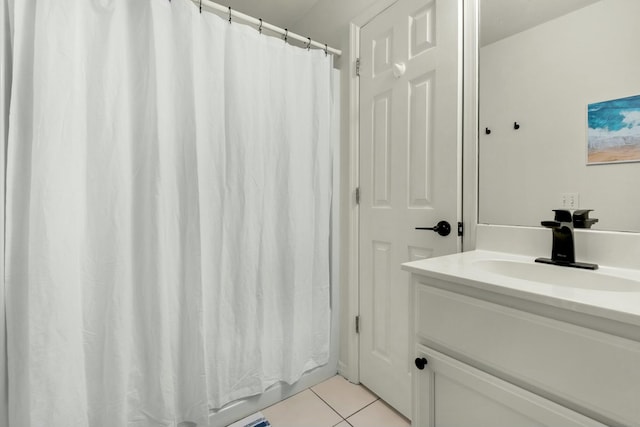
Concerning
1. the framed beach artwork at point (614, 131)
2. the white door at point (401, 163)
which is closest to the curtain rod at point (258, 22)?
the white door at point (401, 163)

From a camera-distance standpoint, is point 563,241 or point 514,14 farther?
point 514,14

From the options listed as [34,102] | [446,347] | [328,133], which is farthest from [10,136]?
[446,347]

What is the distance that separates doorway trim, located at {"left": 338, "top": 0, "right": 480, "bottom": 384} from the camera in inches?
45.8

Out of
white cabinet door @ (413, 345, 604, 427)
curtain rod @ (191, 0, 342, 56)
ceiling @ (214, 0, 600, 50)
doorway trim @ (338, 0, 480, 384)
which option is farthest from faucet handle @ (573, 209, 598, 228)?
curtain rod @ (191, 0, 342, 56)

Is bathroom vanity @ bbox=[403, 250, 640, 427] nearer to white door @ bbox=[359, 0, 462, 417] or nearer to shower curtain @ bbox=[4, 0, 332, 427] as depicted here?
white door @ bbox=[359, 0, 462, 417]

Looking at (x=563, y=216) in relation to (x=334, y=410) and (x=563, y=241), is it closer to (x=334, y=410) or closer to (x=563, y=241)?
(x=563, y=241)

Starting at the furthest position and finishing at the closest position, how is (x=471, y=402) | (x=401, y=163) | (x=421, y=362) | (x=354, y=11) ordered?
(x=354, y=11)
(x=401, y=163)
(x=421, y=362)
(x=471, y=402)

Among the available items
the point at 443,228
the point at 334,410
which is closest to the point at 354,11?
the point at 443,228

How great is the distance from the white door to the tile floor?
0.22ft

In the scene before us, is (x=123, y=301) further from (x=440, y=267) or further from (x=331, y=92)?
(x=331, y=92)

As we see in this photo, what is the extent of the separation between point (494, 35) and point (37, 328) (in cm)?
190

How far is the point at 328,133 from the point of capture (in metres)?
1.68

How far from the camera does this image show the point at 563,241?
34.8 inches

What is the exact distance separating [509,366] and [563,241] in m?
0.45
